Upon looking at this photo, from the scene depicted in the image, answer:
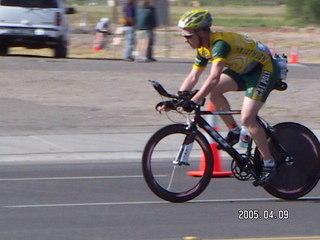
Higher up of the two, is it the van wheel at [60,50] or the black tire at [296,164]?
→ the black tire at [296,164]

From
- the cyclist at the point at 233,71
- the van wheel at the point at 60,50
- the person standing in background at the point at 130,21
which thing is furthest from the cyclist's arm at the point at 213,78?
the van wheel at the point at 60,50

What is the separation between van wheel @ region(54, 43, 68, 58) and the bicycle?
16.0 m

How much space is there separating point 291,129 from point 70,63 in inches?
586

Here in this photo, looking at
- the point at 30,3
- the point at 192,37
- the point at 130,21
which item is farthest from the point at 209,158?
the point at 30,3

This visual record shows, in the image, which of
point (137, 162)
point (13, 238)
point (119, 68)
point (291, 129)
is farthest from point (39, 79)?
point (13, 238)

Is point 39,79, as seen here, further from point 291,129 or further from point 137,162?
point 291,129

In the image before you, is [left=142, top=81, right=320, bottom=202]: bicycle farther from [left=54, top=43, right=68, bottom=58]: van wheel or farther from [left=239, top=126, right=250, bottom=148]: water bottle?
[left=54, top=43, right=68, bottom=58]: van wheel

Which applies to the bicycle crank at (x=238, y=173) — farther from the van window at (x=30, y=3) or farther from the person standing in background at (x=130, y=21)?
the van window at (x=30, y=3)

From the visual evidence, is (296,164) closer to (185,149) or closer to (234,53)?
(185,149)

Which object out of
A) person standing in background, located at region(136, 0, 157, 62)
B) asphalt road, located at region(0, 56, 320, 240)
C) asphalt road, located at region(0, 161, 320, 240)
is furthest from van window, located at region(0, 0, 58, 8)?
asphalt road, located at region(0, 161, 320, 240)

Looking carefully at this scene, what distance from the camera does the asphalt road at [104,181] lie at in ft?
23.4

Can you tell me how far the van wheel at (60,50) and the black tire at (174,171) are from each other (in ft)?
53.5

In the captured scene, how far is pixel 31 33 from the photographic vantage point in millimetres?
23188

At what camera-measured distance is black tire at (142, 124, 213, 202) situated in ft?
26.3
